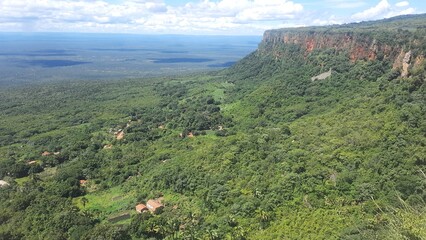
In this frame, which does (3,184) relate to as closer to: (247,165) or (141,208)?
(141,208)

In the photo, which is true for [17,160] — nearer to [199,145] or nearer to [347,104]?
[199,145]

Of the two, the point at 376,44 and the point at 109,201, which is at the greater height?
the point at 376,44

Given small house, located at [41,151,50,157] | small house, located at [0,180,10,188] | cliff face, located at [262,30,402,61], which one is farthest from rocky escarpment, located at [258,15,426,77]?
small house, located at [41,151,50,157]

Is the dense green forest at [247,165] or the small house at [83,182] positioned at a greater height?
→ the dense green forest at [247,165]

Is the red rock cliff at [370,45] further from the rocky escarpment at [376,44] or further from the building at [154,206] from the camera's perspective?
the building at [154,206]

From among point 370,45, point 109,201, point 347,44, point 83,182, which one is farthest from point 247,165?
point 347,44


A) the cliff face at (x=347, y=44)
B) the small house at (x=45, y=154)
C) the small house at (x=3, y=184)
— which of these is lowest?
the small house at (x=45, y=154)

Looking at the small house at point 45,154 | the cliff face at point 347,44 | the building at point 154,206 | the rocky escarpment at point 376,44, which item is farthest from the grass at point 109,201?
the cliff face at point 347,44
